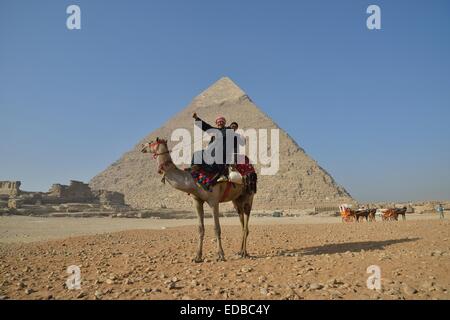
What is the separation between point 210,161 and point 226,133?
0.48 m

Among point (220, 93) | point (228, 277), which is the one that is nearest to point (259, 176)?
point (220, 93)

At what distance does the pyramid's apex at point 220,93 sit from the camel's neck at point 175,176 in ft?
556

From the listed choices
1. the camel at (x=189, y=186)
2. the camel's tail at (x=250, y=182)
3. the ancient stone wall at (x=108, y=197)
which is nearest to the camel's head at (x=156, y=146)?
the camel at (x=189, y=186)

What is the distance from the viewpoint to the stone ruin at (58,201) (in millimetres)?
25406

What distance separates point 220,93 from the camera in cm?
18288

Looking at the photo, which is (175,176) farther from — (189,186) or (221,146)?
(221,146)

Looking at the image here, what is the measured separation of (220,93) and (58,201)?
153308 mm

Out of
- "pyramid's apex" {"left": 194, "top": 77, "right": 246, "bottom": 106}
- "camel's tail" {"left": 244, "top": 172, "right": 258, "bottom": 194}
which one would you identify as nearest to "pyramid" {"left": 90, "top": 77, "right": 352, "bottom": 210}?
"pyramid's apex" {"left": 194, "top": 77, "right": 246, "bottom": 106}

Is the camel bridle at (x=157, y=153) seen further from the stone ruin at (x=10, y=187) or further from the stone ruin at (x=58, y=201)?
the stone ruin at (x=10, y=187)

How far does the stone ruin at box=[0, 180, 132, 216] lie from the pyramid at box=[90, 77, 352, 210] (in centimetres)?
4691
